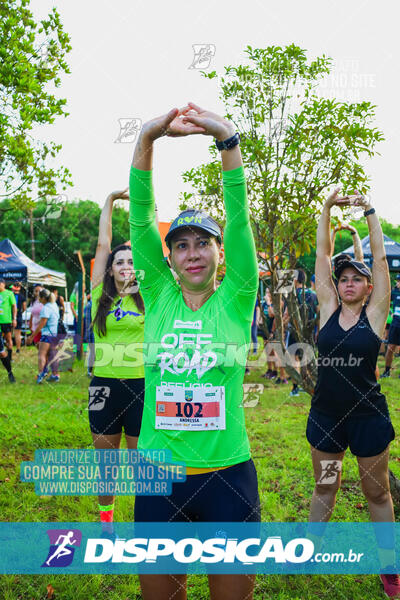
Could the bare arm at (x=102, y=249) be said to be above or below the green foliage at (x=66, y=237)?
below

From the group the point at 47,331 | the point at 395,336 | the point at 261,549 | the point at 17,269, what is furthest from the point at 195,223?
the point at 17,269

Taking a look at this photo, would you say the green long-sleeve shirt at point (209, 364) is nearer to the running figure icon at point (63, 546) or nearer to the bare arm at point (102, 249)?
the bare arm at point (102, 249)

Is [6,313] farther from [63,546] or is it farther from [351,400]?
[351,400]

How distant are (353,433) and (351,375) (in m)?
0.36

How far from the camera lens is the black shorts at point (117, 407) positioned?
321 cm

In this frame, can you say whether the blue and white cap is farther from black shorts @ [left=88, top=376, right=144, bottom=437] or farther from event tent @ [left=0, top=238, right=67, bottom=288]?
event tent @ [left=0, top=238, right=67, bottom=288]

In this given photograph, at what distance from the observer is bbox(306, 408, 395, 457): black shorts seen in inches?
112

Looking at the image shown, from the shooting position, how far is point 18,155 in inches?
157

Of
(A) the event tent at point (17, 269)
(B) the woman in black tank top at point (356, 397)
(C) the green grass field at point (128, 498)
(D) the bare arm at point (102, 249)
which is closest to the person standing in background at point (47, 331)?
(C) the green grass field at point (128, 498)

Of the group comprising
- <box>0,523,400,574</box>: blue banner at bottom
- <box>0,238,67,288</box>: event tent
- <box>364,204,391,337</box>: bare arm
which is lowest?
<box>0,523,400,574</box>: blue banner at bottom

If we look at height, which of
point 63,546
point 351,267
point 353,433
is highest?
point 351,267

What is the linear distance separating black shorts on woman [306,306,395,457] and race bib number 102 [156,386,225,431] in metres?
1.45

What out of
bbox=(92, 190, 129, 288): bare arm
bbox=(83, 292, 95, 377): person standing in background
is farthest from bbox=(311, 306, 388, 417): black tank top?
bbox=(83, 292, 95, 377): person standing in background

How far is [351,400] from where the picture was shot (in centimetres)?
293
